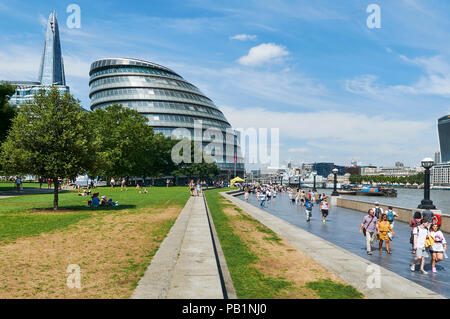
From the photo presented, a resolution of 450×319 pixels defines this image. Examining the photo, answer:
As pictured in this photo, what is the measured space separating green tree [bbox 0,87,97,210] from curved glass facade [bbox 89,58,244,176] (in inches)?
3300

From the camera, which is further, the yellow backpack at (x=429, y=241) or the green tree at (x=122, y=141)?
the green tree at (x=122, y=141)

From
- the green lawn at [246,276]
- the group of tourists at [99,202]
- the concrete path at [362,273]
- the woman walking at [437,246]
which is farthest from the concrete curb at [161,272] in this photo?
the group of tourists at [99,202]

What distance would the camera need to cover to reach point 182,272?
859cm

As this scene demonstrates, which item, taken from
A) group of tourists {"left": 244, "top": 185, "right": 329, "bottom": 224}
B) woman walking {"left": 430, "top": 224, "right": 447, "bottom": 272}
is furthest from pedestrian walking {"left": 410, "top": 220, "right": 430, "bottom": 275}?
group of tourists {"left": 244, "top": 185, "right": 329, "bottom": 224}

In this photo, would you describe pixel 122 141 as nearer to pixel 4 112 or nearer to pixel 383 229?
pixel 4 112

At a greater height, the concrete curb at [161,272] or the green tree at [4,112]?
the green tree at [4,112]

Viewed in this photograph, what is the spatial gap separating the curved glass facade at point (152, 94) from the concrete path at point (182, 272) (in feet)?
319

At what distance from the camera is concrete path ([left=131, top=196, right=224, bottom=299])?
7074mm

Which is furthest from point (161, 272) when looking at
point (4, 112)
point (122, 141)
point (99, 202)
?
point (122, 141)

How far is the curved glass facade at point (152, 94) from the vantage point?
4262 inches

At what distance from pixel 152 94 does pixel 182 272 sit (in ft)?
348

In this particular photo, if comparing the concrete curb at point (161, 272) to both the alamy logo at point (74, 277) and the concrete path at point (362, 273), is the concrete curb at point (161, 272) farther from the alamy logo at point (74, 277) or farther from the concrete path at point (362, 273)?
the concrete path at point (362, 273)
